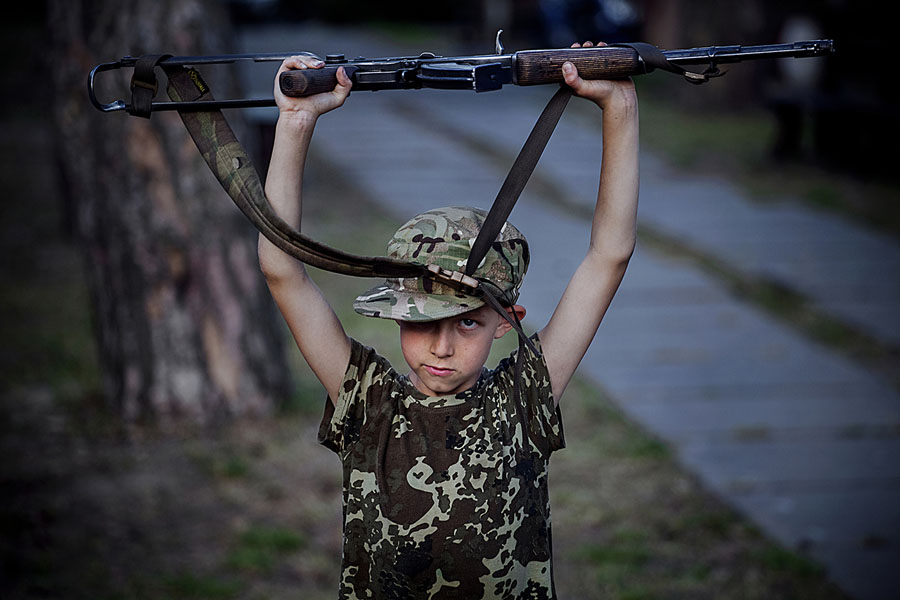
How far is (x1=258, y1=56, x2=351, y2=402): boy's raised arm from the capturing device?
187cm

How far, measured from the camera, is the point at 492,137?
12.5m

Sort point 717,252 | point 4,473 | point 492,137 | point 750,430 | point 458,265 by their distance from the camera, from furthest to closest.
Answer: point 492,137 → point 717,252 → point 750,430 → point 4,473 → point 458,265

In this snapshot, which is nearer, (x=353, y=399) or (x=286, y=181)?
(x=286, y=181)

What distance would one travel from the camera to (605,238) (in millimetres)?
2021

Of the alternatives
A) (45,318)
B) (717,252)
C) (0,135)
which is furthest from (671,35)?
(45,318)

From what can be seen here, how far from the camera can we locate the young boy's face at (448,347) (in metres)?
1.93

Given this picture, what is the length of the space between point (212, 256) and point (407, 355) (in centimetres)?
309

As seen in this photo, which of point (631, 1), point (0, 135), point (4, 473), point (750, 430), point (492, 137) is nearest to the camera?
point (4, 473)

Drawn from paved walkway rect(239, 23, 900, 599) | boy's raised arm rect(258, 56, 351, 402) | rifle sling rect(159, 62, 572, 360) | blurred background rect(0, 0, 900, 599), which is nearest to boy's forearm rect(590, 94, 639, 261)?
rifle sling rect(159, 62, 572, 360)

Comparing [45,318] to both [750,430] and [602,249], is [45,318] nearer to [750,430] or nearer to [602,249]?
[750,430]

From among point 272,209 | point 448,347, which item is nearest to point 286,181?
point 272,209

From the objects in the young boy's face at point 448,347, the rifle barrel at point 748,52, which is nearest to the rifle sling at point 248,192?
the young boy's face at point 448,347

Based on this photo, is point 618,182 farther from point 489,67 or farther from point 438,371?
point 438,371

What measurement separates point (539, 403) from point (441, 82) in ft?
2.12
